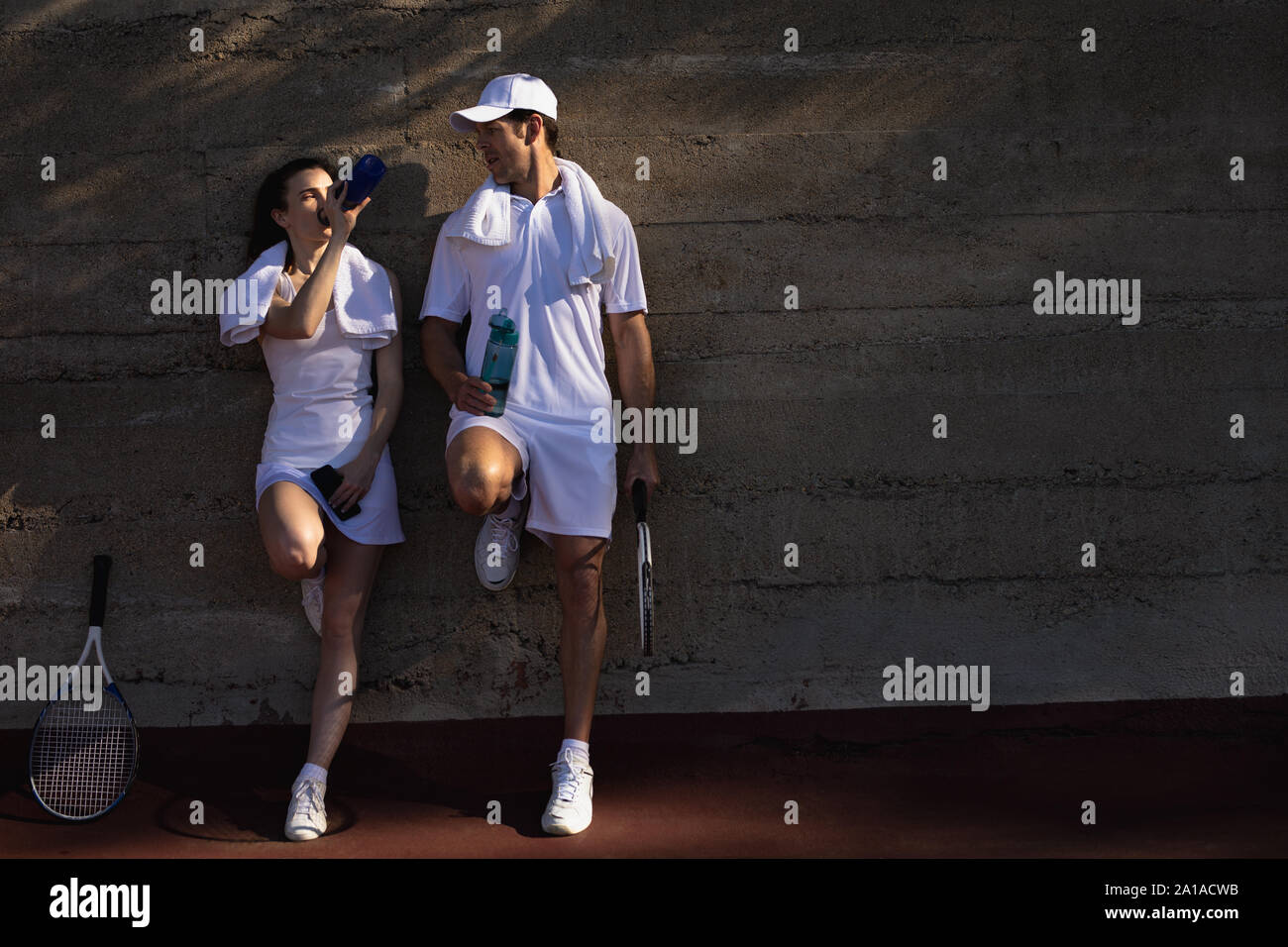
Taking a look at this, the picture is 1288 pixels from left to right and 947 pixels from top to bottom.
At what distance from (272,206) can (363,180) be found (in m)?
0.46

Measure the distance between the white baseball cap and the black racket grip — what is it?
213 centimetres

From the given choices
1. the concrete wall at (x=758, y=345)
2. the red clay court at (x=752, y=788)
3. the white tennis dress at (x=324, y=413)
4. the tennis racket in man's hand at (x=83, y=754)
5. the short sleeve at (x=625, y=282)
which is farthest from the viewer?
the concrete wall at (x=758, y=345)

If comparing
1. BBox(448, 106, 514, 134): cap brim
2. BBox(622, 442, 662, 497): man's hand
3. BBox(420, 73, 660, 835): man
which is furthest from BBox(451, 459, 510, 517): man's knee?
BBox(448, 106, 514, 134): cap brim

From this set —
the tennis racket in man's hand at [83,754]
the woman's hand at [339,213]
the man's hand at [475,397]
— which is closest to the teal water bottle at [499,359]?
the man's hand at [475,397]

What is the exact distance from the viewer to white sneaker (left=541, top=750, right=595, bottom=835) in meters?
3.69

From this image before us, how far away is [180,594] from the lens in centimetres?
434

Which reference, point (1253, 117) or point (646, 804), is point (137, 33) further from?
point (1253, 117)

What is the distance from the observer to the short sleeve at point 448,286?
4.05 meters

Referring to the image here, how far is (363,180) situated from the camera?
3.91 meters

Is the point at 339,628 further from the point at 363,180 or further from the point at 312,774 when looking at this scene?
the point at 363,180

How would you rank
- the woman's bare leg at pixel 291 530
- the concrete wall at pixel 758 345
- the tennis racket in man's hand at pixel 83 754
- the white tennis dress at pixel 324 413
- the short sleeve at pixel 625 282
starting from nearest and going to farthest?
the woman's bare leg at pixel 291 530, the tennis racket in man's hand at pixel 83 754, the white tennis dress at pixel 324 413, the short sleeve at pixel 625 282, the concrete wall at pixel 758 345

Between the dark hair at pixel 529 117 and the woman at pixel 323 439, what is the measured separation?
0.60 metres

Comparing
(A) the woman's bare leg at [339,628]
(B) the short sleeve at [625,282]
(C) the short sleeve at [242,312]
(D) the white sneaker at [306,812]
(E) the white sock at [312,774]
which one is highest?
(B) the short sleeve at [625,282]

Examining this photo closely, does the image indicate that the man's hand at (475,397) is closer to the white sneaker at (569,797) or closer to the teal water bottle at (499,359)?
the teal water bottle at (499,359)
